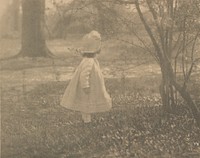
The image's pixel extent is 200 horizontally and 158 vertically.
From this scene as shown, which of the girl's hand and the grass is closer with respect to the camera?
the grass

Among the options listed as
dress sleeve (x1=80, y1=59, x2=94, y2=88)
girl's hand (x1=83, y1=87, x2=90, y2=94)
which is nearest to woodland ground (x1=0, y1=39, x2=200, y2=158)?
girl's hand (x1=83, y1=87, x2=90, y2=94)

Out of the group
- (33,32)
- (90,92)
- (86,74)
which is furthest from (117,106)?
(33,32)

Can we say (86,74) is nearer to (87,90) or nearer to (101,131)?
(87,90)

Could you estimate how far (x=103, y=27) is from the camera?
822cm

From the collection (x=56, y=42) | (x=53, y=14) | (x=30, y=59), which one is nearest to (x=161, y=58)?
(x=30, y=59)

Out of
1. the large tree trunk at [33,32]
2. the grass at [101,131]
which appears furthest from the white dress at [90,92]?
the large tree trunk at [33,32]

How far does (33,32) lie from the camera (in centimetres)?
1523

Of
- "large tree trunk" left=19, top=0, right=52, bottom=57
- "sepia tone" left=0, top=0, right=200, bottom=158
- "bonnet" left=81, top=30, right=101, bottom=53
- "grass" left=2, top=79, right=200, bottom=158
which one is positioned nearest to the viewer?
"grass" left=2, top=79, right=200, bottom=158

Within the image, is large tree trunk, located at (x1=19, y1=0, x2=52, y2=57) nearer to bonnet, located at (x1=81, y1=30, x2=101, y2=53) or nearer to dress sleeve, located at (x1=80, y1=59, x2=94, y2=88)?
bonnet, located at (x1=81, y1=30, x2=101, y2=53)

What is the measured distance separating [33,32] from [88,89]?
7.89m

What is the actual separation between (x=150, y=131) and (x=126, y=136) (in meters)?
0.43

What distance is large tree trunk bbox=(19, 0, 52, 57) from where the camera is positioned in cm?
1509

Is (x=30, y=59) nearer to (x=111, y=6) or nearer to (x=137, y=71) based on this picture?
(x=137, y=71)

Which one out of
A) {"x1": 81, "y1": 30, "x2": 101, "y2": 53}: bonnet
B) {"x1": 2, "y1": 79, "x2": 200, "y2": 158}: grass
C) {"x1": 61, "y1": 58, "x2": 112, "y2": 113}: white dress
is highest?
{"x1": 81, "y1": 30, "x2": 101, "y2": 53}: bonnet
